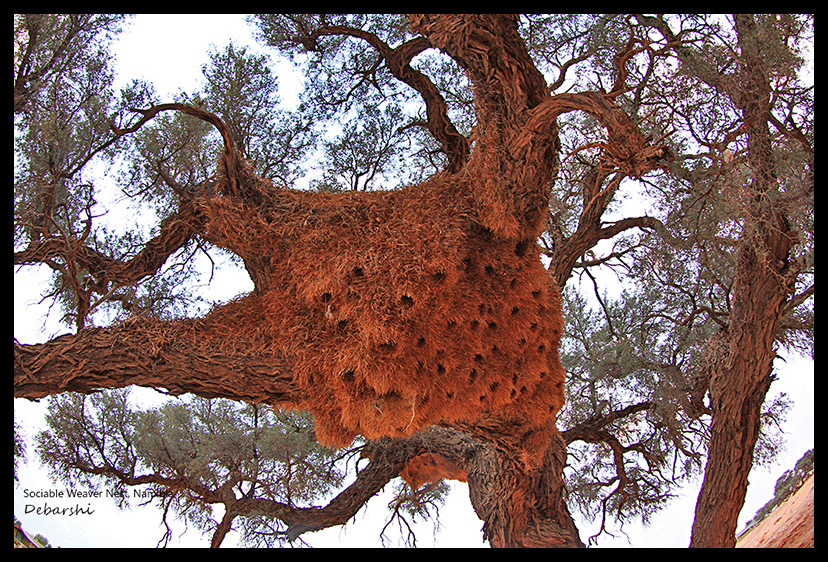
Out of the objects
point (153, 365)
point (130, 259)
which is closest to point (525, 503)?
point (153, 365)

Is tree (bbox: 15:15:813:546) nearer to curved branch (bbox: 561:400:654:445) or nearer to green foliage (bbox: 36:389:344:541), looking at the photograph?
curved branch (bbox: 561:400:654:445)

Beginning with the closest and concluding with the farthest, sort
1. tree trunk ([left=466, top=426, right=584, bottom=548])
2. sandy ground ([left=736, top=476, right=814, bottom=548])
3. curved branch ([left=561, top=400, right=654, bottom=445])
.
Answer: sandy ground ([left=736, top=476, right=814, bottom=548]) → tree trunk ([left=466, top=426, right=584, bottom=548]) → curved branch ([left=561, top=400, right=654, bottom=445])

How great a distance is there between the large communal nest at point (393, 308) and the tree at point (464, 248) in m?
0.02

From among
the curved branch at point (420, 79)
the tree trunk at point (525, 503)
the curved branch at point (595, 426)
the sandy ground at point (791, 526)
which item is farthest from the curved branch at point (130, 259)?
the sandy ground at point (791, 526)

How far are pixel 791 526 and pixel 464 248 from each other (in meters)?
3.74

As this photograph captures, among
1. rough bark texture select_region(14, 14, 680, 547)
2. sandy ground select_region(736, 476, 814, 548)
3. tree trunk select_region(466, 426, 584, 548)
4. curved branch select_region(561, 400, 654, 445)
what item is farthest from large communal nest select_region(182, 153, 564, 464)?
curved branch select_region(561, 400, 654, 445)

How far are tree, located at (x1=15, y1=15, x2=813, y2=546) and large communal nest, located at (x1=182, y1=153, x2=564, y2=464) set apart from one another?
2cm

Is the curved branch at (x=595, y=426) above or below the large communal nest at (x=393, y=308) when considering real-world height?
below

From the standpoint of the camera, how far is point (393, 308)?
4.50 m

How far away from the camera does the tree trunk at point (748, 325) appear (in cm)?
533

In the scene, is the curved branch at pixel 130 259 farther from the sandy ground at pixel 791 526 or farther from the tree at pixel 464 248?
the sandy ground at pixel 791 526

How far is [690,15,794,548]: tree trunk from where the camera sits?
533 centimetres

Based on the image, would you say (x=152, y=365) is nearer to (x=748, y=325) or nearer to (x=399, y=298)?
(x=399, y=298)

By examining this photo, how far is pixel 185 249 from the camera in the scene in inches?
257
